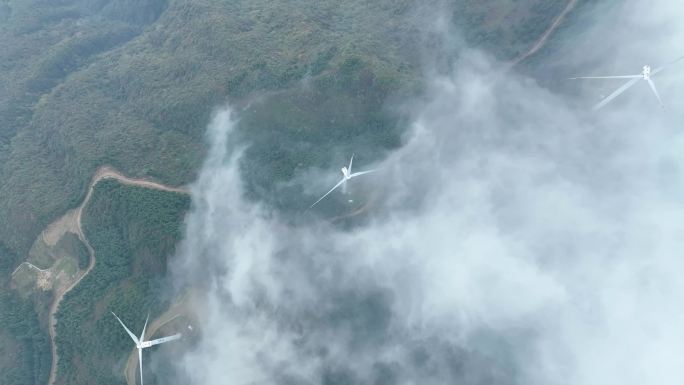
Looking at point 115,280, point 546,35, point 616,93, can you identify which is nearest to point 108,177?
point 115,280

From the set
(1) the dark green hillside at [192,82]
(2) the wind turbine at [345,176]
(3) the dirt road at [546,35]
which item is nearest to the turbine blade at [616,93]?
(3) the dirt road at [546,35]

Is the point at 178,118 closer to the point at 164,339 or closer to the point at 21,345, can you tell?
the point at 164,339

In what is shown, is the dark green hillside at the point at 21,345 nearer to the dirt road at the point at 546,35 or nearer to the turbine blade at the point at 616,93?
the dirt road at the point at 546,35

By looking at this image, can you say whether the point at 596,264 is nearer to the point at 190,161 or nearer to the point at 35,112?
the point at 190,161

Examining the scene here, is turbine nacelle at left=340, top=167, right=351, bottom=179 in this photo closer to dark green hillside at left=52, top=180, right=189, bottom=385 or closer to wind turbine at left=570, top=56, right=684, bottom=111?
dark green hillside at left=52, top=180, right=189, bottom=385

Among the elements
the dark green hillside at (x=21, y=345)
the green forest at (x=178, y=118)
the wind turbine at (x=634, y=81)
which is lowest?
the dark green hillside at (x=21, y=345)

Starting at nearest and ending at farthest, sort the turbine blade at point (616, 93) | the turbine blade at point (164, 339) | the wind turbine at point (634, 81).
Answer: the turbine blade at point (164, 339) < the wind turbine at point (634, 81) < the turbine blade at point (616, 93)

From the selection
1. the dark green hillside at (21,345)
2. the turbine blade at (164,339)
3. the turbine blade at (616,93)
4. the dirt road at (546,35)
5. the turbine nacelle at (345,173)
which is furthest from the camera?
the dirt road at (546,35)

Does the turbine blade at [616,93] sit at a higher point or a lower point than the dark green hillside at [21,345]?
higher

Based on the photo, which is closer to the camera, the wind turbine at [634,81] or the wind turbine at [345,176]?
the wind turbine at [634,81]
